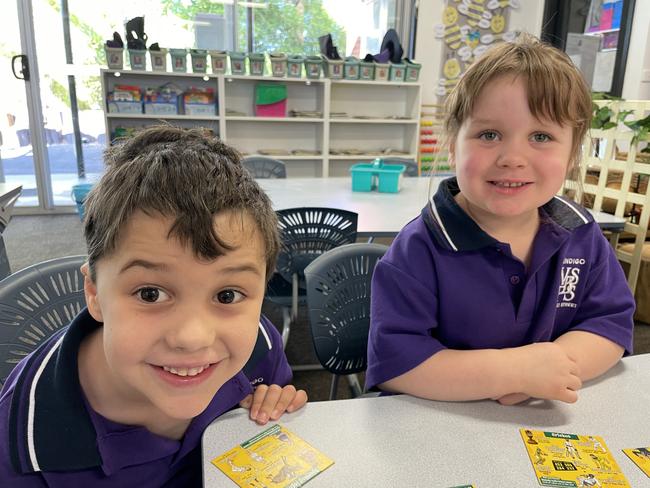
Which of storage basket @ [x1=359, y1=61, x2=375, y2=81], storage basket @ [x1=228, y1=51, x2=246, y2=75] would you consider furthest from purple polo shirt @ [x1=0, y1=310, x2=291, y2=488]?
storage basket @ [x1=359, y1=61, x2=375, y2=81]

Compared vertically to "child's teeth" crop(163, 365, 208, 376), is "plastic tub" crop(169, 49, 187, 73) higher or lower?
higher

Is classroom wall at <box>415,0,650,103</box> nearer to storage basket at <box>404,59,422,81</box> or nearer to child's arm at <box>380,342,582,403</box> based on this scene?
storage basket at <box>404,59,422,81</box>

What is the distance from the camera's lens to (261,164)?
11.4 feet

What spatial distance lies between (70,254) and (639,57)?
482 cm

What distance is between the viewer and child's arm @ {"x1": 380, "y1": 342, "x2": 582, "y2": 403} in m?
0.77

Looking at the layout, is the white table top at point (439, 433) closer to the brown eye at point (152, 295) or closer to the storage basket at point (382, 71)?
→ the brown eye at point (152, 295)

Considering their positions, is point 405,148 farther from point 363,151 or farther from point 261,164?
point 261,164

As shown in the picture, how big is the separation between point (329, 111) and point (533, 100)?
14.0 feet

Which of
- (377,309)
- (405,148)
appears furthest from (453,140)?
(405,148)

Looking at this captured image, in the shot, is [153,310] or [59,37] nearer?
[153,310]

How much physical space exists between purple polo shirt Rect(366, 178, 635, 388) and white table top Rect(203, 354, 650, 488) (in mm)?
114

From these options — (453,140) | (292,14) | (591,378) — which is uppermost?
(292,14)

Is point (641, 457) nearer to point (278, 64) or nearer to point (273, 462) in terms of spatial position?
point (273, 462)

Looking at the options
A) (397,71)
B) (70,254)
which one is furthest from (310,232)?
(397,71)
